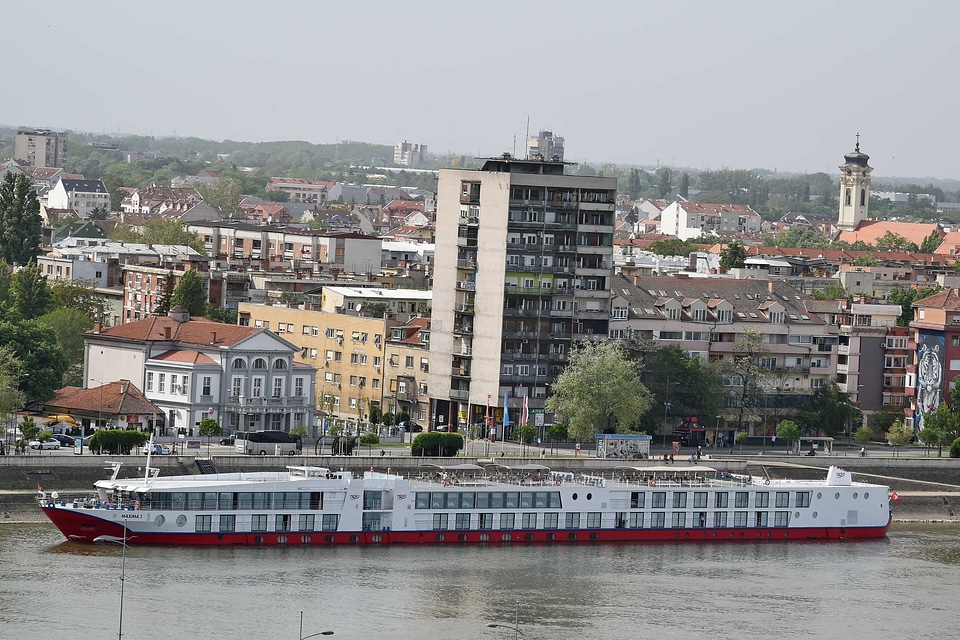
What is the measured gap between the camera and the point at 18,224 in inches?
5581

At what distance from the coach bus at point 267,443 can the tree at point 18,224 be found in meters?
60.1

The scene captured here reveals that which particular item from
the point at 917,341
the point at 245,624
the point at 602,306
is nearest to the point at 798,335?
the point at 917,341

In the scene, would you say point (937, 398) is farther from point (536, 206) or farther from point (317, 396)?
point (317, 396)

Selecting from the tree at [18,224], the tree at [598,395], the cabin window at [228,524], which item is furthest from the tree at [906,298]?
the tree at [18,224]

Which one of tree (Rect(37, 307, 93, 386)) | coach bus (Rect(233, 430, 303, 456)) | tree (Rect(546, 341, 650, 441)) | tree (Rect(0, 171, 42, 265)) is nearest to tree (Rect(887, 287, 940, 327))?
tree (Rect(546, 341, 650, 441))

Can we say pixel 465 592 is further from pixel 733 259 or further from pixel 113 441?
pixel 733 259

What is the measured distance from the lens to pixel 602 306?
309 feet

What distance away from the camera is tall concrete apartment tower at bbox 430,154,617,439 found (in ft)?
303

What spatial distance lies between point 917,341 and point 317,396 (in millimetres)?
30858

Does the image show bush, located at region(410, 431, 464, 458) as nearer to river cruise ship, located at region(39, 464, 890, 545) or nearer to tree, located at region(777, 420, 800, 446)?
river cruise ship, located at region(39, 464, 890, 545)

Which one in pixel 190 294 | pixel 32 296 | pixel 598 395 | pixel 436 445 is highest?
pixel 190 294

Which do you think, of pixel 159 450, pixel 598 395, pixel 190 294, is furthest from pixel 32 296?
pixel 598 395

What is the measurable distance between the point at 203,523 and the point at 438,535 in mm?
8770

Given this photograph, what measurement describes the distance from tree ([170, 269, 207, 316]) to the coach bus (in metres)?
27.7
